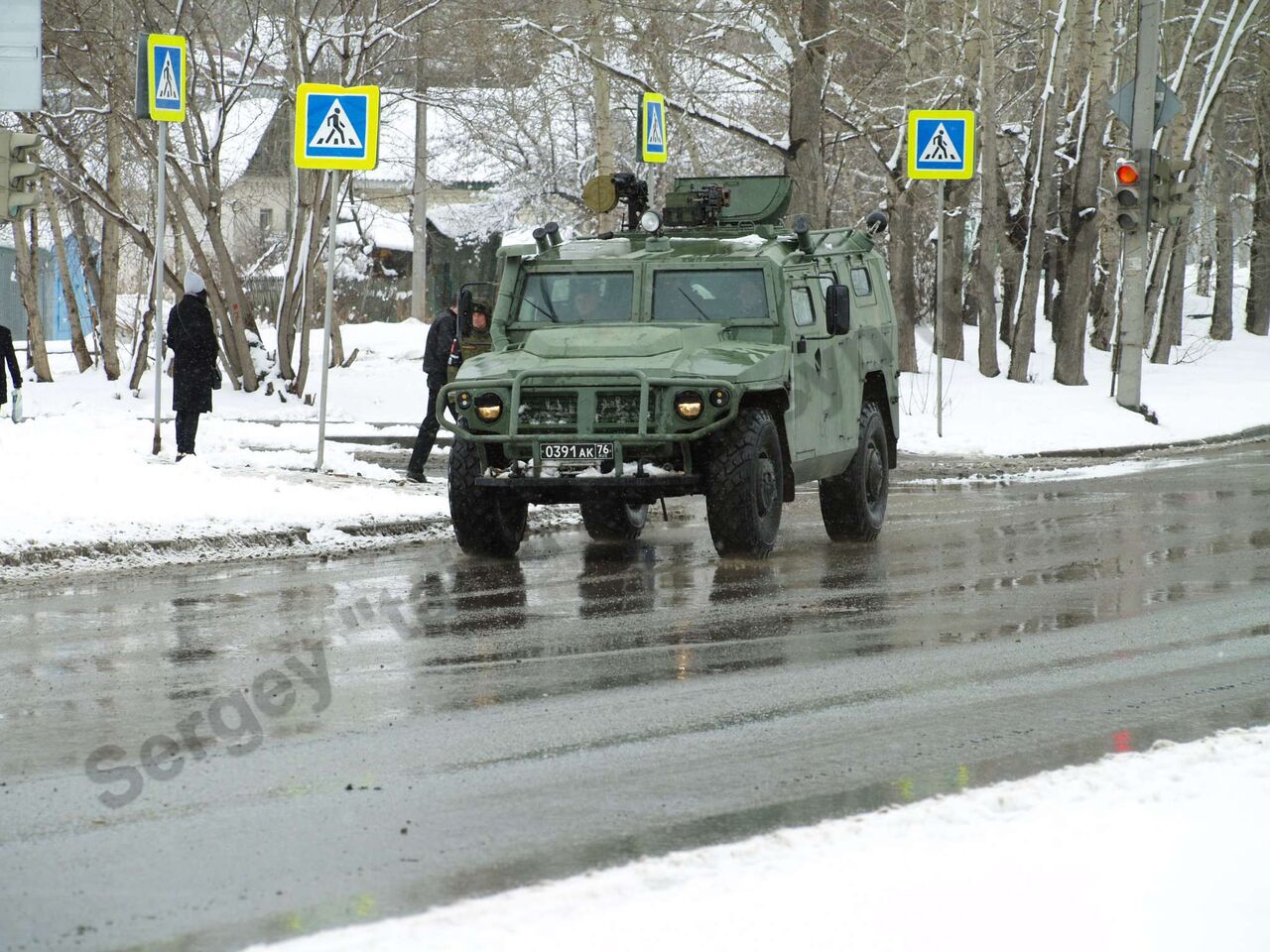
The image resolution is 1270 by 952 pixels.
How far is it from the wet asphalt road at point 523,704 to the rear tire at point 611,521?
39.7 inches

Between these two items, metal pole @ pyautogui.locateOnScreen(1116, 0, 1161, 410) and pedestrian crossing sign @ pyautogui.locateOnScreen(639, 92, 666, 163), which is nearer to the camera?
pedestrian crossing sign @ pyautogui.locateOnScreen(639, 92, 666, 163)

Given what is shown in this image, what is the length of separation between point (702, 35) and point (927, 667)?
1855 cm

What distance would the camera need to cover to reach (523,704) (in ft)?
22.1

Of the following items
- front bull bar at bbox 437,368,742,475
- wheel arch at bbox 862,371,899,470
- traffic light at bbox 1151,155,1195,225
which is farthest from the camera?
traffic light at bbox 1151,155,1195,225

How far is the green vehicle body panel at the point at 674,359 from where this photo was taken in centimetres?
1081

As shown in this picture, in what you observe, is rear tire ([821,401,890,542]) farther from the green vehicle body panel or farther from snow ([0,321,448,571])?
snow ([0,321,448,571])

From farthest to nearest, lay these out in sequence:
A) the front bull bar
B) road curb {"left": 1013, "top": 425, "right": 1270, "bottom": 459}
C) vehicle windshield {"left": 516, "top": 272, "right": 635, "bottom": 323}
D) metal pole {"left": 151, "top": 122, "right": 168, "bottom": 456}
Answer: road curb {"left": 1013, "top": 425, "right": 1270, "bottom": 459}, metal pole {"left": 151, "top": 122, "right": 168, "bottom": 456}, vehicle windshield {"left": 516, "top": 272, "right": 635, "bottom": 323}, the front bull bar

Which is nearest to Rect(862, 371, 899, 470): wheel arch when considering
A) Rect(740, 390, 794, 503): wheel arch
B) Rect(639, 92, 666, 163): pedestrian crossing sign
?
Rect(740, 390, 794, 503): wheel arch

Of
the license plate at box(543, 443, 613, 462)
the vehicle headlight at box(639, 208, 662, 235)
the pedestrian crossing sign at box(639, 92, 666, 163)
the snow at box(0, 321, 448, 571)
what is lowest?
the snow at box(0, 321, 448, 571)

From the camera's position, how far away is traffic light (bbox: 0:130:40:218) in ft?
44.5

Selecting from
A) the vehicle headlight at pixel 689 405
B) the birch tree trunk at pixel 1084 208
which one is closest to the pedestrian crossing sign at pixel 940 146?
the birch tree trunk at pixel 1084 208

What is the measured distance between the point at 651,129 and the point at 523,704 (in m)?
14.4

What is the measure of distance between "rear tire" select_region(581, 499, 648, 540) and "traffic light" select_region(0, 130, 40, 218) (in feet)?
15.5

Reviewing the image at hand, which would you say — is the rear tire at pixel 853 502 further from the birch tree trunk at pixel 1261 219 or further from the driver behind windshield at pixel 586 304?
the birch tree trunk at pixel 1261 219
